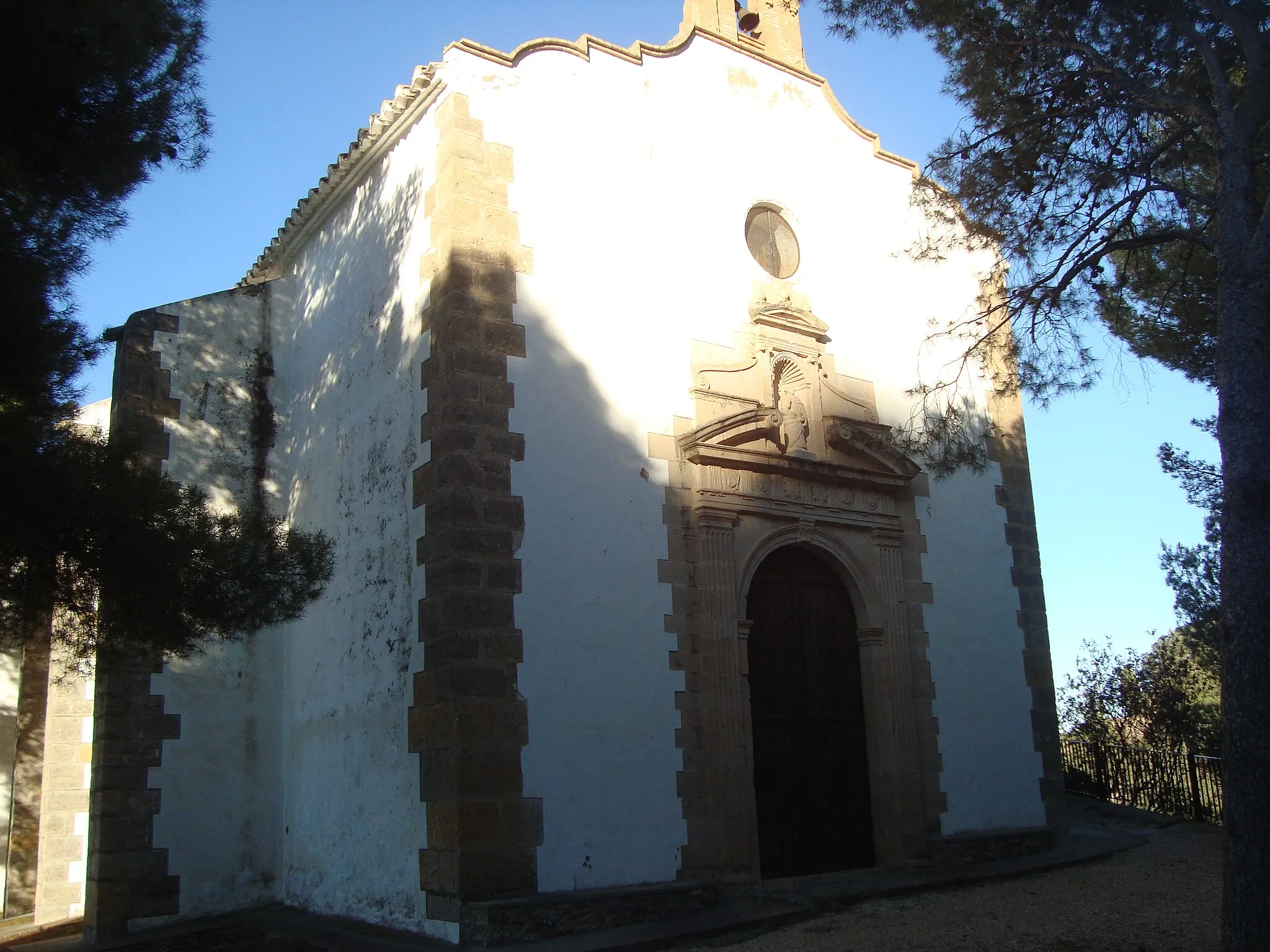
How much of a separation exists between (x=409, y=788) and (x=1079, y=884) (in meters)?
4.94

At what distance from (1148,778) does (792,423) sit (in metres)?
6.15

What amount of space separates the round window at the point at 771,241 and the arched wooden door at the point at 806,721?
8.21 ft

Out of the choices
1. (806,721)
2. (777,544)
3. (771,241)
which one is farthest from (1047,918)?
(771,241)

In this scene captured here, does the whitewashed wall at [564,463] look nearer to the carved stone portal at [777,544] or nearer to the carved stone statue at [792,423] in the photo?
the carved stone portal at [777,544]

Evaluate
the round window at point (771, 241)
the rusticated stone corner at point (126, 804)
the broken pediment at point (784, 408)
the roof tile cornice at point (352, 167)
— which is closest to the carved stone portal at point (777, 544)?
the broken pediment at point (784, 408)

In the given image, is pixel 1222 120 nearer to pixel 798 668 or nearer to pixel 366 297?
pixel 798 668

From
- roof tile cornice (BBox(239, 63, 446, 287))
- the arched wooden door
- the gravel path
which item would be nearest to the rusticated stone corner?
roof tile cornice (BBox(239, 63, 446, 287))

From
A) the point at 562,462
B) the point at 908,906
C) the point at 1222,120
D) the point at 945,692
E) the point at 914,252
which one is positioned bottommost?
the point at 908,906

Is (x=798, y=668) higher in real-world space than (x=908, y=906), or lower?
higher

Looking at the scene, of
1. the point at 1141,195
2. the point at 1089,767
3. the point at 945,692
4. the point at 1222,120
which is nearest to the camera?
the point at 1222,120

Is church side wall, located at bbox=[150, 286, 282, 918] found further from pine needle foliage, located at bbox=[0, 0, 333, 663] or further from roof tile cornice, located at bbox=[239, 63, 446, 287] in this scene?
pine needle foliage, located at bbox=[0, 0, 333, 663]

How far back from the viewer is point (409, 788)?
24.0 ft

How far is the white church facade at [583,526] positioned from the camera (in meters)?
7.38

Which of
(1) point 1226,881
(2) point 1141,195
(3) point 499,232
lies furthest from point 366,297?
(1) point 1226,881
